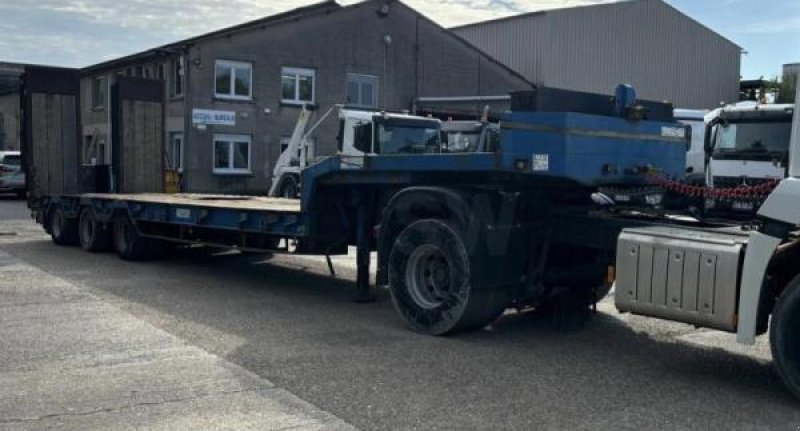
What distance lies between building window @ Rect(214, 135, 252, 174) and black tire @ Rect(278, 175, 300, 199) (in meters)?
7.56

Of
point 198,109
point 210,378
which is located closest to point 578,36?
point 198,109

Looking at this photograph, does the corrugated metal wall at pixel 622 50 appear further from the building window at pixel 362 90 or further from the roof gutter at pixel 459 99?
the building window at pixel 362 90

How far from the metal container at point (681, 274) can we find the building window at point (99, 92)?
115 feet

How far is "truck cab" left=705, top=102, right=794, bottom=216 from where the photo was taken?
1251 centimetres

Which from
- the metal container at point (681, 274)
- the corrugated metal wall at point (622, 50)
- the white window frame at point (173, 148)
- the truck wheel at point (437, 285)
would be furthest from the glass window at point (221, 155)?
the metal container at point (681, 274)

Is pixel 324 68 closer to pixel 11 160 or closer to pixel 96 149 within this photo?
pixel 96 149

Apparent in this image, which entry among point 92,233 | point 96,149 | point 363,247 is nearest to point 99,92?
point 96,149

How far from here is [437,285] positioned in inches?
321

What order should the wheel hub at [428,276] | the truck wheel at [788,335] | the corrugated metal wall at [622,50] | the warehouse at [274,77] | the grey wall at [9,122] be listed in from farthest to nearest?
the grey wall at [9,122] < the corrugated metal wall at [622,50] < the warehouse at [274,77] < the wheel hub at [428,276] < the truck wheel at [788,335]

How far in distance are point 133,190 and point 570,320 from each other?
35.2 ft

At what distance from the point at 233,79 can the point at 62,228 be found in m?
17.1

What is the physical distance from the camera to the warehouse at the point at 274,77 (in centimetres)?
3091

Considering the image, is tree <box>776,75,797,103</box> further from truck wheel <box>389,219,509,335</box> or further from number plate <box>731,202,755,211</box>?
truck wheel <box>389,219,509,335</box>

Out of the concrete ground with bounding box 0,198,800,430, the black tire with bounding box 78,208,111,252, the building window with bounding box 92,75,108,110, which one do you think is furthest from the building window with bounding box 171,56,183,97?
the concrete ground with bounding box 0,198,800,430
